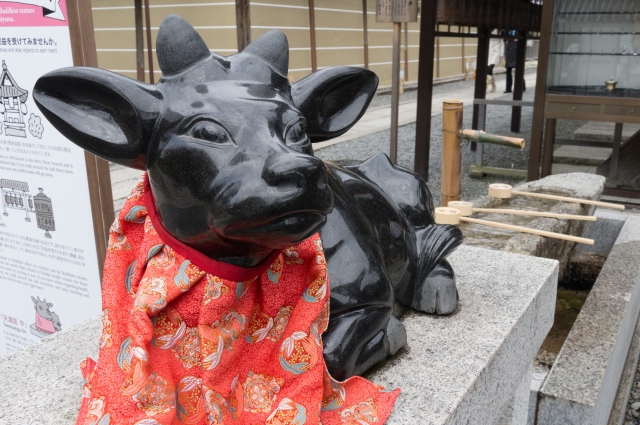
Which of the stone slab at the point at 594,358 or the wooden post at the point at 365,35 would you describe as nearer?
the stone slab at the point at 594,358

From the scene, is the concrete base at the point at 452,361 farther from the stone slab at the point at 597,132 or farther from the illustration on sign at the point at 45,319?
the stone slab at the point at 597,132

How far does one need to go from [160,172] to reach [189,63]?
0.21 m

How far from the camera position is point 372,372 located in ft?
5.04

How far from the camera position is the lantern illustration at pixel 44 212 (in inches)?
96.0

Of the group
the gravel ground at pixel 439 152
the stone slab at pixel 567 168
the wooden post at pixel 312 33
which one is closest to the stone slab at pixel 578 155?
the stone slab at pixel 567 168

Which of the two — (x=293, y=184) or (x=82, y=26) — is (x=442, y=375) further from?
(x=82, y=26)

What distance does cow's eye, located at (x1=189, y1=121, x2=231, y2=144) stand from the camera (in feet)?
3.42

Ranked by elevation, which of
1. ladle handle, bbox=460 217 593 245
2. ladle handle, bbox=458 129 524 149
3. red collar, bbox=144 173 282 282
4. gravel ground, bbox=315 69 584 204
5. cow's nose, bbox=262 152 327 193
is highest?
cow's nose, bbox=262 152 327 193

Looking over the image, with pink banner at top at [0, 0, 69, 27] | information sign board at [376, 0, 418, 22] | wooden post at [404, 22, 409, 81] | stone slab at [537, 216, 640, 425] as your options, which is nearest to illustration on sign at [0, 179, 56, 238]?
pink banner at top at [0, 0, 69, 27]

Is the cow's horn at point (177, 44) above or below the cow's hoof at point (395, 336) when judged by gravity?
above

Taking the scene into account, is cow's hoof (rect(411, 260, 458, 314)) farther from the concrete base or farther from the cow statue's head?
the cow statue's head

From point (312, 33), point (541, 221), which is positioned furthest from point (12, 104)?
point (312, 33)

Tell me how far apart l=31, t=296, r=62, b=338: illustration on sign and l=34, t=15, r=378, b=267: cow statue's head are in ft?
5.54

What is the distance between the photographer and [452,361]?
5.22ft
